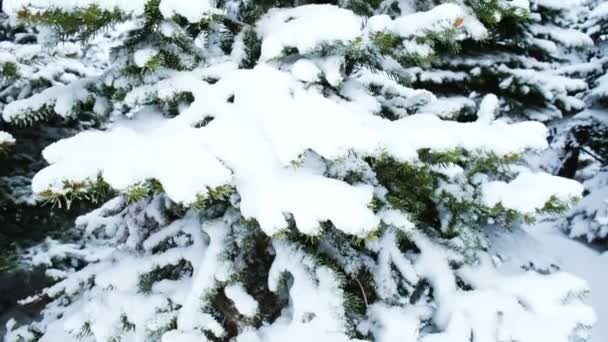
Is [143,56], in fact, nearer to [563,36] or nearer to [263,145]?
[263,145]

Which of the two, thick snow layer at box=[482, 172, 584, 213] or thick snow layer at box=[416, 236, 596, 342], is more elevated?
thick snow layer at box=[482, 172, 584, 213]

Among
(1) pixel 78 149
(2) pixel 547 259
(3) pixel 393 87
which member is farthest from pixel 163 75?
(2) pixel 547 259

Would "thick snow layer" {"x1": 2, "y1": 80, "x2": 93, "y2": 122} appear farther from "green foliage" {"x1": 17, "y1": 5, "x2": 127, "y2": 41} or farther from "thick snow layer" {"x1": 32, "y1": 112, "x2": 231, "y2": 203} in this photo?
"thick snow layer" {"x1": 32, "y1": 112, "x2": 231, "y2": 203}

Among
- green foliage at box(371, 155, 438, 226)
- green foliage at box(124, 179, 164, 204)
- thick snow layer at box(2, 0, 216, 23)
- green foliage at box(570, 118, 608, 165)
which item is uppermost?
thick snow layer at box(2, 0, 216, 23)

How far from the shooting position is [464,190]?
7.05 ft

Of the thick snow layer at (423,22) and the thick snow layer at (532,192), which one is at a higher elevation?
the thick snow layer at (423,22)

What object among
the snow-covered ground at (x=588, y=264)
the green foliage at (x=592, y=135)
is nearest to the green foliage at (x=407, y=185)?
the snow-covered ground at (x=588, y=264)

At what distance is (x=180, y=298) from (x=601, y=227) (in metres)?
7.35

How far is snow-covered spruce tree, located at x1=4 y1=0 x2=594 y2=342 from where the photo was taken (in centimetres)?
160

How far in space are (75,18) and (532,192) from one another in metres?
1.77

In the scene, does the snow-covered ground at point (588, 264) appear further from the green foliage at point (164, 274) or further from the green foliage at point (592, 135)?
the green foliage at point (164, 274)

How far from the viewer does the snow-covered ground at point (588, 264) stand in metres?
5.89

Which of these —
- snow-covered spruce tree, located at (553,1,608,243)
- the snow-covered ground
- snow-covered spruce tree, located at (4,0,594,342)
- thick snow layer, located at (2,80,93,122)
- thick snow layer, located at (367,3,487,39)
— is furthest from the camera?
snow-covered spruce tree, located at (553,1,608,243)

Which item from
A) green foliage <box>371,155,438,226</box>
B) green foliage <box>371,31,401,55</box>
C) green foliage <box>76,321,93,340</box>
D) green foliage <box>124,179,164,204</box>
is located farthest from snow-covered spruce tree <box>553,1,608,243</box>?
green foliage <box>124,179,164,204</box>
